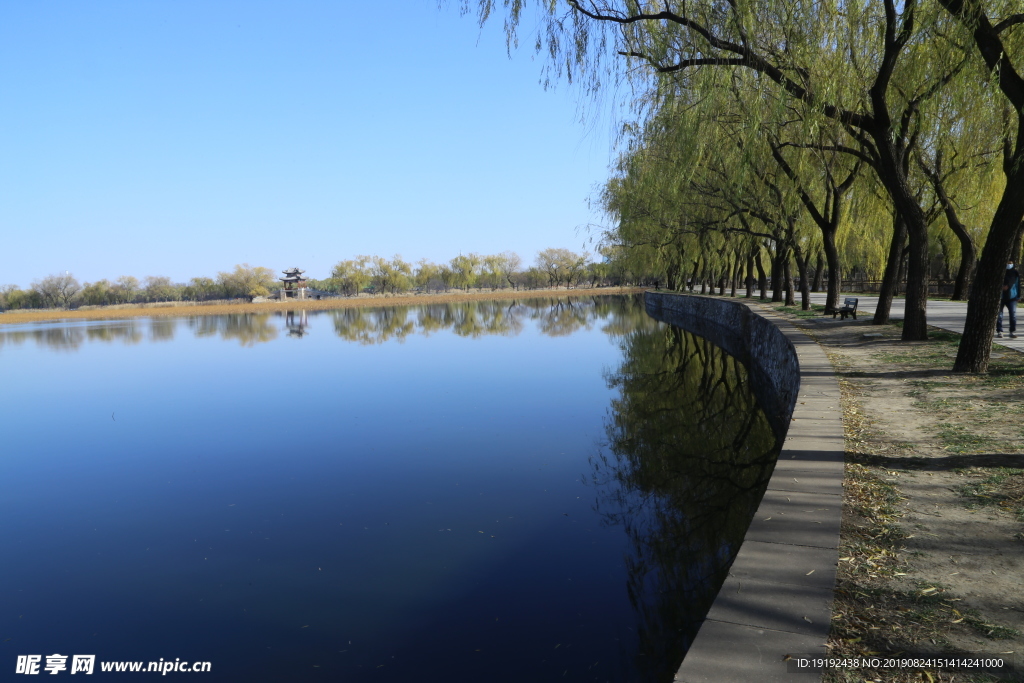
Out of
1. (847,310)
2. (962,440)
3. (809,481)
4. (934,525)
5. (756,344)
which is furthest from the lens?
(756,344)

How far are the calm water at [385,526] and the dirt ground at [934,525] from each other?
126 centimetres

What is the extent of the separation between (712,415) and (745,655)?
305 inches

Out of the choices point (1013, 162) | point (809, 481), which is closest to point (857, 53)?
point (1013, 162)

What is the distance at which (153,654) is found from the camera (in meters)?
4.09

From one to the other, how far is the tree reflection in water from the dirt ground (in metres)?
1.20

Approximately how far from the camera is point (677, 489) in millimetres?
6590

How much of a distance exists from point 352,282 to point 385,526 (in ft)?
331

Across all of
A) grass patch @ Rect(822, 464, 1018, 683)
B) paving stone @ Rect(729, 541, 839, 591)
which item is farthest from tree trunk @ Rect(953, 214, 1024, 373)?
paving stone @ Rect(729, 541, 839, 591)

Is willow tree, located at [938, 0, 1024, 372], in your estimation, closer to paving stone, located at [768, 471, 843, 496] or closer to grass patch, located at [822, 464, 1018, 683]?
paving stone, located at [768, 471, 843, 496]

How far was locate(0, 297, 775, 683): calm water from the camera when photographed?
13.4 feet

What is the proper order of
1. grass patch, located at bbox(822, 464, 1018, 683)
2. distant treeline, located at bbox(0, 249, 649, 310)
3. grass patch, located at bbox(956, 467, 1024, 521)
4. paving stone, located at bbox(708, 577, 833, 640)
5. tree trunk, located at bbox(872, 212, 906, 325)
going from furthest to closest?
1. distant treeline, located at bbox(0, 249, 649, 310)
2. tree trunk, located at bbox(872, 212, 906, 325)
3. grass patch, located at bbox(956, 467, 1024, 521)
4. paving stone, located at bbox(708, 577, 833, 640)
5. grass patch, located at bbox(822, 464, 1018, 683)

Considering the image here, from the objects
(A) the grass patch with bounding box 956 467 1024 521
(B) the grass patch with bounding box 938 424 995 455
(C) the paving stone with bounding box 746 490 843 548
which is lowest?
(C) the paving stone with bounding box 746 490 843 548

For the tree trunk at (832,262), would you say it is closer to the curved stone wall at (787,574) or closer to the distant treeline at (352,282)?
the curved stone wall at (787,574)

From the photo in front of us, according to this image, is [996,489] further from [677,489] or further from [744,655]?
[677,489]
